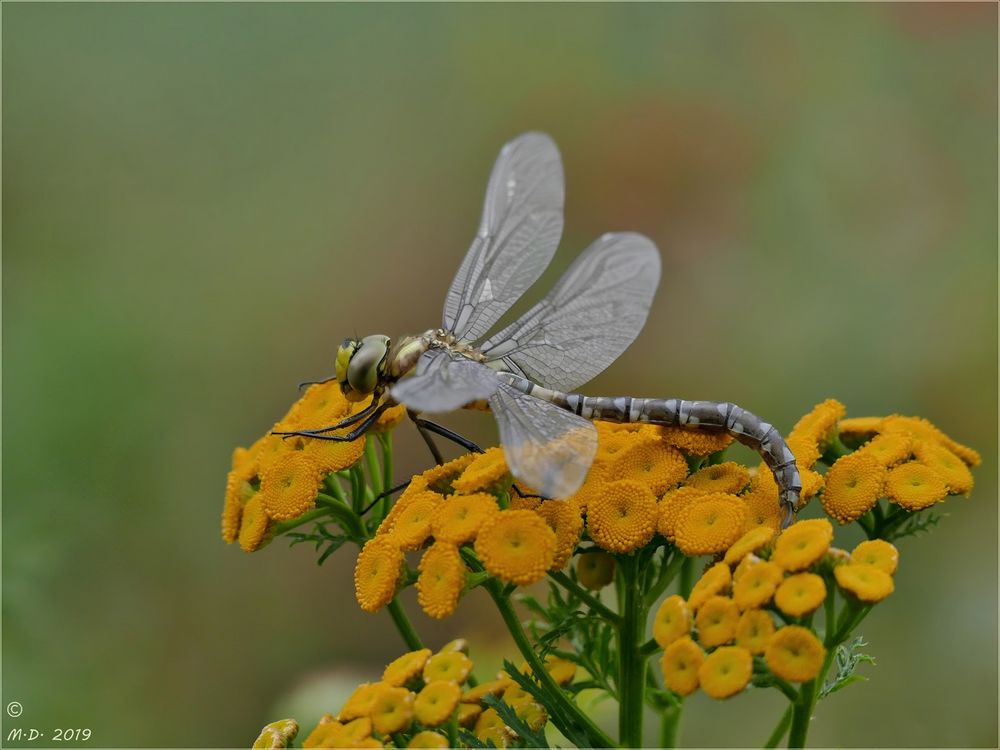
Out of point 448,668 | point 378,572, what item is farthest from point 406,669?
point 378,572

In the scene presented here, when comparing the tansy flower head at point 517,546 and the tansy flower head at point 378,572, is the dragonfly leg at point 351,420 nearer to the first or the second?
the tansy flower head at point 378,572

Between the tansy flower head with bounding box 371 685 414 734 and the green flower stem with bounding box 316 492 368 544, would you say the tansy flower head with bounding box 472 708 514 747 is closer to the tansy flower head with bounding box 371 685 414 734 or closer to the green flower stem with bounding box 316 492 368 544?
the tansy flower head with bounding box 371 685 414 734

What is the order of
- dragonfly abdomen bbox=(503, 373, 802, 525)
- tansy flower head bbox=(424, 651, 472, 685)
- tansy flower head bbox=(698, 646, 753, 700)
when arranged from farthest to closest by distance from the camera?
1. dragonfly abdomen bbox=(503, 373, 802, 525)
2. tansy flower head bbox=(424, 651, 472, 685)
3. tansy flower head bbox=(698, 646, 753, 700)

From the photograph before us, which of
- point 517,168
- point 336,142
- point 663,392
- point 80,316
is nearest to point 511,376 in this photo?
point 517,168

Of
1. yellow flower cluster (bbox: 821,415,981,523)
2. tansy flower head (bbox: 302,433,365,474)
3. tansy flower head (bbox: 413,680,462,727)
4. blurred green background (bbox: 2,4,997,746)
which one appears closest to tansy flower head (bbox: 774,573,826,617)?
yellow flower cluster (bbox: 821,415,981,523)

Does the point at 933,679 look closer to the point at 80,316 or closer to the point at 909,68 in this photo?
the point at 909,68
